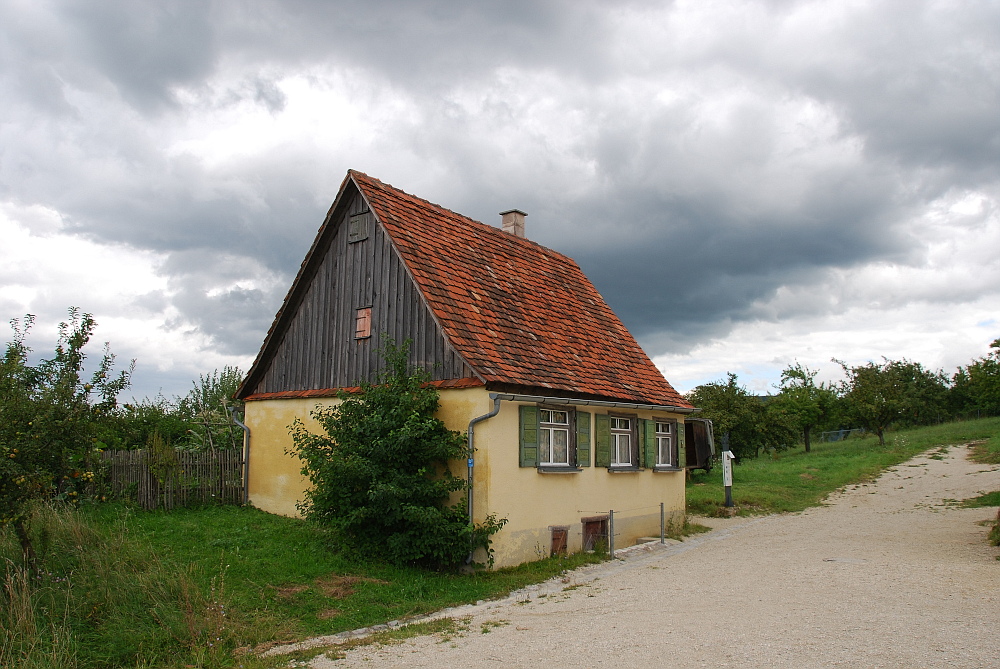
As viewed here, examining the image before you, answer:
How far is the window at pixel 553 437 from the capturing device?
14.6m

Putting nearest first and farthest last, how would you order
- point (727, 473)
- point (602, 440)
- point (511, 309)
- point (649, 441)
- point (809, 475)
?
point (602, 440)
point (511, 309)
point (649, 441)
point (727, 473)
point (809, 475)

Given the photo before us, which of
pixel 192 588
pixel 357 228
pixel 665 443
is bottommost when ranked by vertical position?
pixel 192 588

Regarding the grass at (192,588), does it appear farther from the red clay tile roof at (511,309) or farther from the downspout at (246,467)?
the red clay tile roof at (511,309)

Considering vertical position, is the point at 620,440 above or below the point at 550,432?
below

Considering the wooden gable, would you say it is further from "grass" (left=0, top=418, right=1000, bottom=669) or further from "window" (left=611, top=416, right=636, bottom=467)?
"window" (left=611, top=416, right=636, bottom=467)

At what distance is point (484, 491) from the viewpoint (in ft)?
42.4

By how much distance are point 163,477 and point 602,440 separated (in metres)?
9.02

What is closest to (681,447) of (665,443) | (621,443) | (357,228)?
(665,443)

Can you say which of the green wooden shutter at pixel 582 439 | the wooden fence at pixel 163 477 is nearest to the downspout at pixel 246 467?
the wooden fence at pixel 163 477

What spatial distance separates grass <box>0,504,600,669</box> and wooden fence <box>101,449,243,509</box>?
130 cm

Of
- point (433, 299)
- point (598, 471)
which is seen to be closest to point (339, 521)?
point (433, 299)

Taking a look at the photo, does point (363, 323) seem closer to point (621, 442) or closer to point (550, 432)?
point (550, 432)

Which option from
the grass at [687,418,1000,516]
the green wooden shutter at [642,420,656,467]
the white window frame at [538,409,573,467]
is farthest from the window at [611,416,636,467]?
the grass at [687,418,1000,516]

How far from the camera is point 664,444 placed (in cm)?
1923
